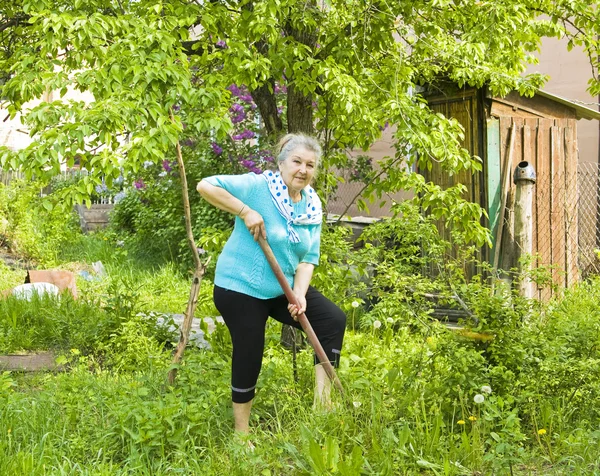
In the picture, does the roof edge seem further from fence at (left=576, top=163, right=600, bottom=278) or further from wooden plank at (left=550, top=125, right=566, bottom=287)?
fence at (left=576, top=163, right=600, bottom=278)

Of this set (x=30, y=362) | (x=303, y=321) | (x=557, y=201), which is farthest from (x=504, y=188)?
(x=30, y=362)

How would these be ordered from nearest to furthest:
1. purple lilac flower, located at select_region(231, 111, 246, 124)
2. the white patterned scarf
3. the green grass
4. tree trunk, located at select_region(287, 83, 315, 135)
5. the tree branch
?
the green grass → the white patterned scarf → tree trunk, located at select_region(287, 83, 315, 135) → the tree branch → purple lilac flower, located at select_region(231, 111, 246, 124)

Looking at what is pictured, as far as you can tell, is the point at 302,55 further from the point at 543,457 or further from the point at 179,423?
the point at 543,457

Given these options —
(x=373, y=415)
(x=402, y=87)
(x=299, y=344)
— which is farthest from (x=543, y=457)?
(x=402, y=87)

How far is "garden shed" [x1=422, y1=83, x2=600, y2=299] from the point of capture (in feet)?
24.0

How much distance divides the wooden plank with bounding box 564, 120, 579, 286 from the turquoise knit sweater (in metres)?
4.54

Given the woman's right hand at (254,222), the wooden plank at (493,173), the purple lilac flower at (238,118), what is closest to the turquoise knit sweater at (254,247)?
the woman's right hand at (254,222)

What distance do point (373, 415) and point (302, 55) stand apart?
2.36 meters

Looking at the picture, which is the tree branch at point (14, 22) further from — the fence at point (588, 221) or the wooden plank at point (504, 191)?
the fence at point (588, 221)

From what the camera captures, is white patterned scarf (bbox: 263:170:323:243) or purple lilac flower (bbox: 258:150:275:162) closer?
white patterned scarf (bbox: 263:170:323:243)

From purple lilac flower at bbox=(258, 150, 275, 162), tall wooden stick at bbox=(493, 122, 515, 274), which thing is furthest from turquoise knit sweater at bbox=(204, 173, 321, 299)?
purple lilac flower at bbox=(258, 150, 275, 162)

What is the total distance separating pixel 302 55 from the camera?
15.8ft

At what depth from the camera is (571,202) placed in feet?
25.5

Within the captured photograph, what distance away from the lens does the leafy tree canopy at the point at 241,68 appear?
3732 mm
